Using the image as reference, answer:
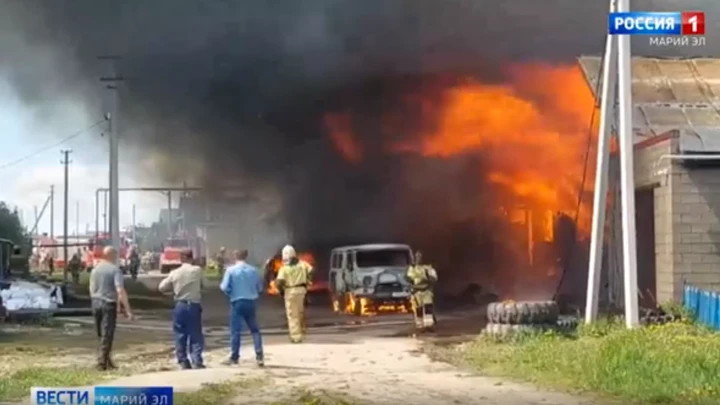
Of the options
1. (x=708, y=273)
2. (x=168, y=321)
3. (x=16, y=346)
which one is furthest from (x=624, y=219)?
(x=168, y=321)

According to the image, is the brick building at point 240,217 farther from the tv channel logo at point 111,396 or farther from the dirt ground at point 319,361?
the tv channel logo at point 111,396

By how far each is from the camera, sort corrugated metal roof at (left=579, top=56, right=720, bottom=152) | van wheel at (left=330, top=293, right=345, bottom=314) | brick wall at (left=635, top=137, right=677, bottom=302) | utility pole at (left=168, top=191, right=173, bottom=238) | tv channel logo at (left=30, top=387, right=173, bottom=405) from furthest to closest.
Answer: utility pole at (left=168, top=191, right=173, bottom=238) → van wheel at (left=330, top=293, right=345, bottom=314) → corrugated metal roof at (left=579, top=56, right=720, bottom=152) → brick wall at (left=635, top=137, right=677, bottom=302) → tv channel logo at (left=30, top=387, right=173, bottom=405)

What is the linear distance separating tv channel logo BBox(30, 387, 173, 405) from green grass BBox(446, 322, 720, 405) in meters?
4.84

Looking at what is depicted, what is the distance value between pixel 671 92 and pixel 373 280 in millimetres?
7893

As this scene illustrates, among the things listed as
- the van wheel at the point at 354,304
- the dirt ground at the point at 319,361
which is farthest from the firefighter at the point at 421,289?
the van wheel at the point at 354,304

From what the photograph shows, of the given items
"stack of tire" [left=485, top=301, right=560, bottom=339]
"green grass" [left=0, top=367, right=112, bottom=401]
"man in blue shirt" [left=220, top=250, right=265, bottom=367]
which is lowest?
"green grass" [left=0, top=367, right=112, bottom=401]

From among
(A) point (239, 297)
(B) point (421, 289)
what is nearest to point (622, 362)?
(A) point (239, 297)

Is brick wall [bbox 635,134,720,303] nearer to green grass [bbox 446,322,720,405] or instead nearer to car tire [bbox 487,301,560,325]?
green grass [bbox 446,322,720,405]

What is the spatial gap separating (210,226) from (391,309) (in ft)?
73.0

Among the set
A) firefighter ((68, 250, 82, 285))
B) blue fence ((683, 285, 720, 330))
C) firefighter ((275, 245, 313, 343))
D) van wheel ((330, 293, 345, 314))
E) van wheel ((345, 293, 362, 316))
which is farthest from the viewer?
firefighter ((68, 250, 82, 285))

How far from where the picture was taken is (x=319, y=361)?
45.0 ft

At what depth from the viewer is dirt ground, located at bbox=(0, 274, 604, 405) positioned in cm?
1045

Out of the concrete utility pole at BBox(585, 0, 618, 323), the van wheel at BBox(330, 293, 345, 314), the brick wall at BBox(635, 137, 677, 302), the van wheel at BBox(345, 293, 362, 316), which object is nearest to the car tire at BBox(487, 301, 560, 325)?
the concrete utility pole at BBox(585, 0, 618, 323)

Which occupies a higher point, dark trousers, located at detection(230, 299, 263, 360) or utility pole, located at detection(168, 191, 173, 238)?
utility pole, located at detection(168, 191, 173, 238)
